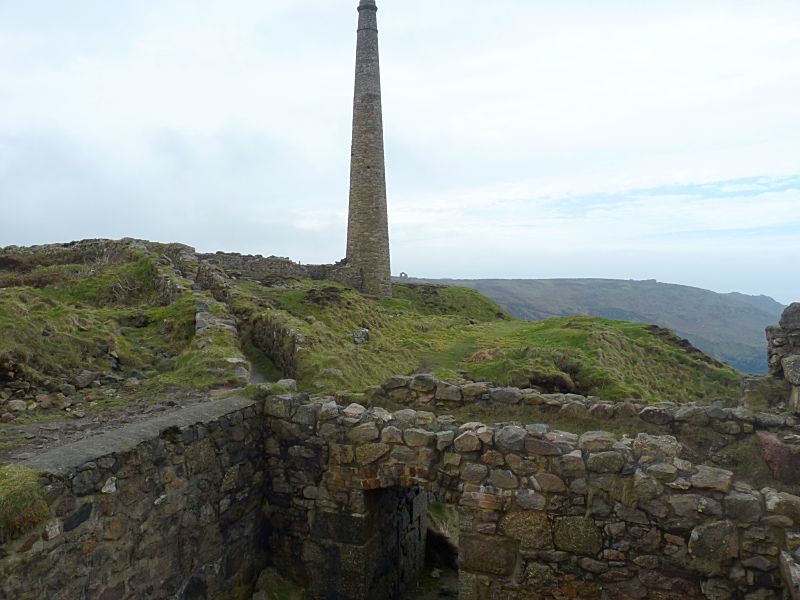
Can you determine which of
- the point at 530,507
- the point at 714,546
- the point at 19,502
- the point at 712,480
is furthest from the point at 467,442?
the point at 19,502

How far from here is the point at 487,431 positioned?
23.2 ft

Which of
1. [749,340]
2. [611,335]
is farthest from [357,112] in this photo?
[749,340]

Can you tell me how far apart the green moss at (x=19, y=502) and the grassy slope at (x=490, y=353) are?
5376 mm

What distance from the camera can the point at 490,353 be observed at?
16.5 metres

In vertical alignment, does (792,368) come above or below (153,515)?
above

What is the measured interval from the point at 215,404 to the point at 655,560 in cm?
562

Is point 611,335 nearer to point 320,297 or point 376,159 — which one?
point 320,297

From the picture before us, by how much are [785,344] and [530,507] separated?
17.3ft

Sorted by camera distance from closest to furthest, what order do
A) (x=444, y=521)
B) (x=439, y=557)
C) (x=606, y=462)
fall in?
(x=606, y=462) → (x=439, y=557) → (x=444, y=521)

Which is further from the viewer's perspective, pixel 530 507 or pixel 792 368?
pixel 792 368

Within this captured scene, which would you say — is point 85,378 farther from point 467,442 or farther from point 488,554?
point 488,554

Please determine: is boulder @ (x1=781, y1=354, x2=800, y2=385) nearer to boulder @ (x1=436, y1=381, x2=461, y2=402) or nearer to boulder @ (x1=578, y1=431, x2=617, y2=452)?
boulder @ (x1=578, y1=431, x2=617, y2=452)

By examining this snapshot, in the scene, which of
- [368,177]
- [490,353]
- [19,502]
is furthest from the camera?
[368,177]

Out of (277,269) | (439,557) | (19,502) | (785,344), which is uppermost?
(277,269)
